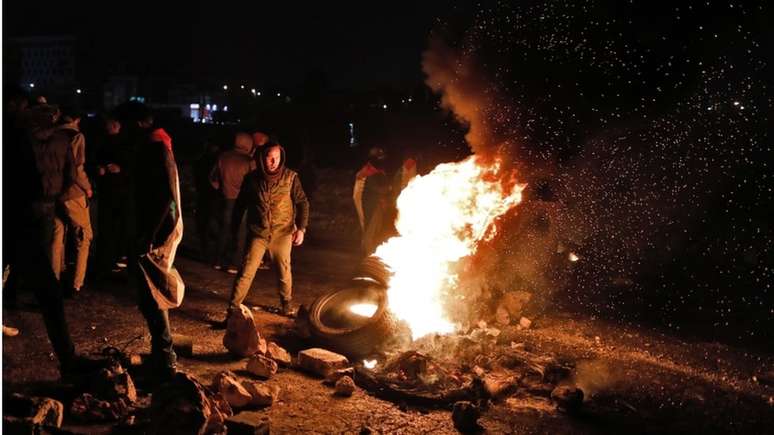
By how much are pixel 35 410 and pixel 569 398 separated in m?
4.08

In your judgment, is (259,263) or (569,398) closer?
(569,398)

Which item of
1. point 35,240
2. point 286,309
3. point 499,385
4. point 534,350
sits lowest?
point 499,385

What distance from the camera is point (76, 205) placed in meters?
7.00

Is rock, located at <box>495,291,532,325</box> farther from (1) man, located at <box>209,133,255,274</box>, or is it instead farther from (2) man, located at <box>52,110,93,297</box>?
(2) man, located at <box>52,110,93,297</box>

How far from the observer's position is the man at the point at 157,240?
5156mm

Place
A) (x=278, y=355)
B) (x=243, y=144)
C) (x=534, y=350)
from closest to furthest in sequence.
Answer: (x=278, y=355) → (x=534, y=350) → (x=243, y=144)

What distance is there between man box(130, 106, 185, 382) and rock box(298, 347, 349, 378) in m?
1.19

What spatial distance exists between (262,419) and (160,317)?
1250 millimetres

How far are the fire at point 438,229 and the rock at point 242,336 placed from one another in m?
1.67

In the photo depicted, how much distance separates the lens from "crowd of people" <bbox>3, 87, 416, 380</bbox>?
16.3 feet

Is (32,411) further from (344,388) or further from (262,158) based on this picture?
(262,158)

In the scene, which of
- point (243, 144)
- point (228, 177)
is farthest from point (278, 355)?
point (243, 144)

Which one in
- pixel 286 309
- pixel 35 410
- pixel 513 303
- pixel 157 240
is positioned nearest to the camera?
pixel 35 410

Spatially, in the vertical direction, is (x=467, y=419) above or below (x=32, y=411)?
above
